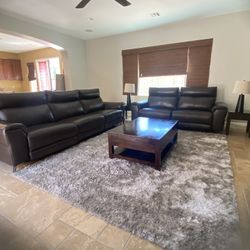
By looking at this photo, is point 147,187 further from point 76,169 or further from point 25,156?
point 25,156

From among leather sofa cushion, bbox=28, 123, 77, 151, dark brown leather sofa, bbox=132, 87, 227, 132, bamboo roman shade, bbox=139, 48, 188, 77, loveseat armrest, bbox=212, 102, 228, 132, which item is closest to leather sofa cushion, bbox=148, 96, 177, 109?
dark brown leather sofa, bbox=132, 87, 227, 132

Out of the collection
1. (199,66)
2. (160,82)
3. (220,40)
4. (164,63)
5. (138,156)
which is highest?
(220,40)

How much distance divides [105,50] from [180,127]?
12.1ft

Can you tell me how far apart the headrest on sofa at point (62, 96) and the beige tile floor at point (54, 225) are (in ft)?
6.38

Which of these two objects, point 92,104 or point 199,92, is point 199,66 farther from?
point 92,104

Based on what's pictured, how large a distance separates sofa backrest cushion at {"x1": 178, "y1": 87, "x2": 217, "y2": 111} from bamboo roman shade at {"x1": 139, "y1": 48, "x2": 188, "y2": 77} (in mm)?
764

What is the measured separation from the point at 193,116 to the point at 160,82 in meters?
1.82

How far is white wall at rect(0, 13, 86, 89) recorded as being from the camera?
3855mm

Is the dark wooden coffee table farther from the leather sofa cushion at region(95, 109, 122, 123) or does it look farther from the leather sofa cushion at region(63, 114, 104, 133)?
the leather sofa cushion at region(95, 109, 122, 123)

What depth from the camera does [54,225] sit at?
1396 mm

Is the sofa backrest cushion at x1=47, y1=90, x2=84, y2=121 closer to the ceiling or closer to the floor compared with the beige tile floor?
closer to the ceiling

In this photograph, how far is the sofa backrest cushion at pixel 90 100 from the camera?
411cm

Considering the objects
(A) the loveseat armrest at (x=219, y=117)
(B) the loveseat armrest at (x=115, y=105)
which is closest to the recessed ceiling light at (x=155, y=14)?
(B) the loveseat armrest at (x=115, y=105)

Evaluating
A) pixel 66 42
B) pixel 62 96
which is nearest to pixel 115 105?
pixel 62 96
